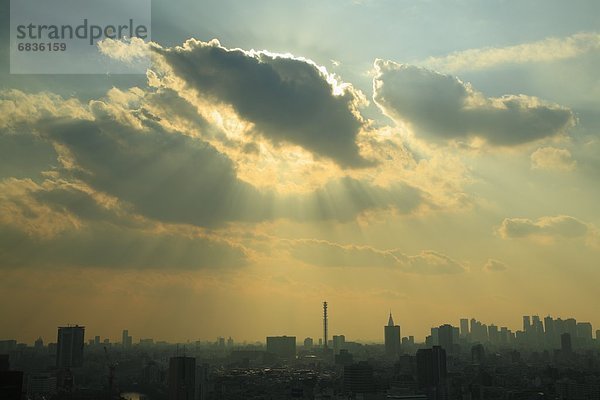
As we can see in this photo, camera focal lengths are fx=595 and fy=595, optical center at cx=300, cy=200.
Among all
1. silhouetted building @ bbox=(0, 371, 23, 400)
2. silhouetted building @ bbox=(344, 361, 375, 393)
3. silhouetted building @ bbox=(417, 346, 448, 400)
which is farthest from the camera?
silhouetted building @ bbox=(344, 361, 375, 393)

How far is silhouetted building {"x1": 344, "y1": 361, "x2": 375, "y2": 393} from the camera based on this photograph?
207ft

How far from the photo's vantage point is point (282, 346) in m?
141

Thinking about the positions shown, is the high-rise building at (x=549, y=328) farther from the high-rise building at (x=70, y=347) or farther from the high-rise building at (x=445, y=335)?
the high-rise building at (x=70, y=347)

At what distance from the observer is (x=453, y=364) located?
298ft

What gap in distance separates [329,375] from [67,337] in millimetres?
38050

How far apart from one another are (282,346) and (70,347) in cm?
6373

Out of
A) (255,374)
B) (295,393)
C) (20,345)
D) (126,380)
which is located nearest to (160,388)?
(126,380)

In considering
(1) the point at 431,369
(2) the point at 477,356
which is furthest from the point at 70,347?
(2) the point at 477,356

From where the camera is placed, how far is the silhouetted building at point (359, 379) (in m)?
63.1

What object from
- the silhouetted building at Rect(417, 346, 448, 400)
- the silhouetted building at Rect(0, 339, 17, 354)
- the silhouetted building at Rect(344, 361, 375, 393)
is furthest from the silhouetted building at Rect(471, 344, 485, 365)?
the silhouetted building at Rect(0, 339, 17, 354)

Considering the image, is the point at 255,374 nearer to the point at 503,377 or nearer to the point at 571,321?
the point at 503,377

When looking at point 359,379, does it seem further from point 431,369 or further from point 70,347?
point 70,347

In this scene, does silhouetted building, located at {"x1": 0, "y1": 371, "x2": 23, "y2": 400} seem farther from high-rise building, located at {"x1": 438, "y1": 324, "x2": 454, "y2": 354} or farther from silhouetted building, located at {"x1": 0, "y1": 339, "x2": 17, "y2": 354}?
high-rise building, located at {"x1": 438, "y1": 324, "x2": 454, "y2": 354}

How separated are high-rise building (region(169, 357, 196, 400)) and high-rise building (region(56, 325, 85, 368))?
32777mm
